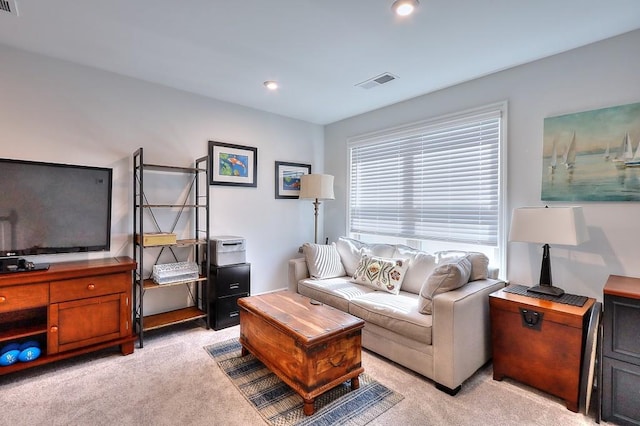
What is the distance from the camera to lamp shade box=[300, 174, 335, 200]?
157 inches

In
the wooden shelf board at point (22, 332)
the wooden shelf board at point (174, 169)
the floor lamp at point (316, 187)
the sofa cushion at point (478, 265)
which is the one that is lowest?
the wooden shelf board at point (22, 332)

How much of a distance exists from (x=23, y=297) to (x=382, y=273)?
286 cm

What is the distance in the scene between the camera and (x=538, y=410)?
1.95 metres

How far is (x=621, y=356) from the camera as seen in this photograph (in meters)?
1.79

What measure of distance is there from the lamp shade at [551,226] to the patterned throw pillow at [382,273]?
1.02 m

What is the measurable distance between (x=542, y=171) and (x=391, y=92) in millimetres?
1656

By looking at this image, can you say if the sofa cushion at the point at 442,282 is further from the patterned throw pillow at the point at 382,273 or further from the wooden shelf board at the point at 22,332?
the wooden shelf board at the point at 22,332

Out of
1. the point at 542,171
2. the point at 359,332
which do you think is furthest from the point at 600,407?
the point at 542,171

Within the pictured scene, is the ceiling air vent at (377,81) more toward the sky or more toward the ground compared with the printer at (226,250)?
more toward the sky

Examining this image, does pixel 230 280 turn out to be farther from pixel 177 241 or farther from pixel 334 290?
pixel 334 290

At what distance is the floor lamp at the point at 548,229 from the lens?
2057 millimetres

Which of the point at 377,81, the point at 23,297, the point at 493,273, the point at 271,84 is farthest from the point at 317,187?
the point at 23,297

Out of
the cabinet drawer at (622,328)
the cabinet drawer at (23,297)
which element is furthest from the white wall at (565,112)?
the cabinet drawer at (23,297)

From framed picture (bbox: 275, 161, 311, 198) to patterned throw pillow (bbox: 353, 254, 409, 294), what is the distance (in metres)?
1.58
